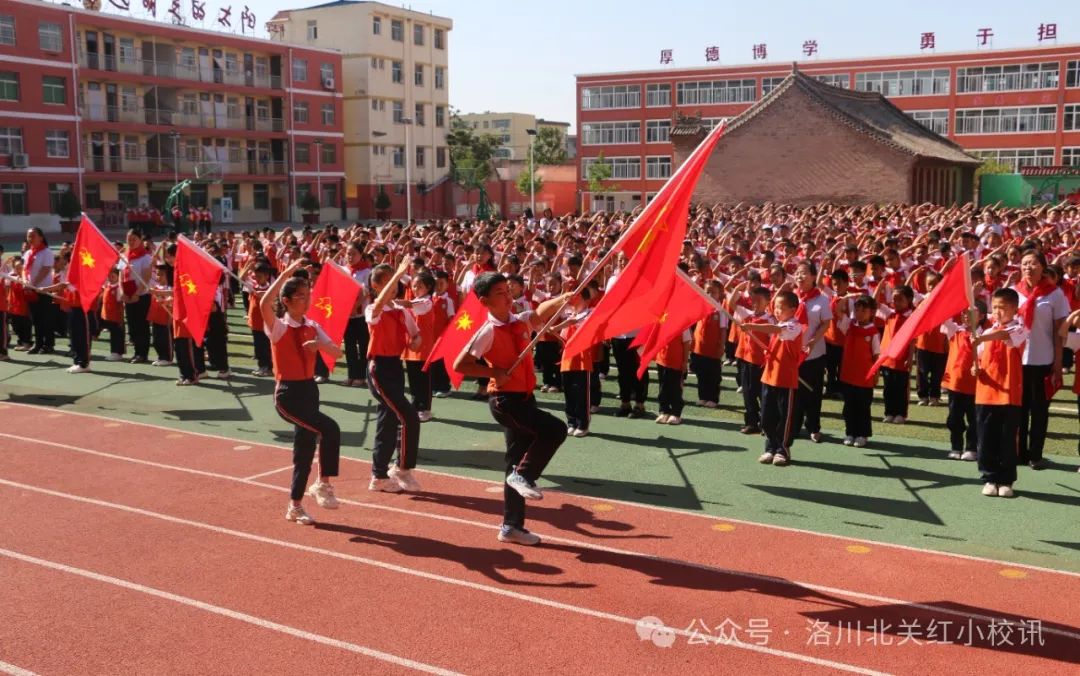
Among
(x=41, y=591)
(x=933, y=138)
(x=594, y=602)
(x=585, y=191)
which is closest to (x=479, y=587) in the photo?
(x=594, y=602)

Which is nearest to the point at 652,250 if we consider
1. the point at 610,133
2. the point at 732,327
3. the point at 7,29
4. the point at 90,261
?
the point at 732,327

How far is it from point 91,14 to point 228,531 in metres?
47.4

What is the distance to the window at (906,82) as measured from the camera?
6059cm

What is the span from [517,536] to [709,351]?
16.9ft

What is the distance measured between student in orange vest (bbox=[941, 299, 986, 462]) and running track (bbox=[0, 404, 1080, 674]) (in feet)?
7.99

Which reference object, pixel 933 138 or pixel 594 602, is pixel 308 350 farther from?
pixel 933 138

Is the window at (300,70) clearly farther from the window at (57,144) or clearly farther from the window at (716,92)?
the window at (716,92)

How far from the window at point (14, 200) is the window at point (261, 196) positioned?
531 inches

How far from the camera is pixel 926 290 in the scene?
11758 millimetres

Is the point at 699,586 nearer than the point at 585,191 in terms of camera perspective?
Yes

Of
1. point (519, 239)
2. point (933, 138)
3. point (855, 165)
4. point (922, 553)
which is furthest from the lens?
point (933, 138)

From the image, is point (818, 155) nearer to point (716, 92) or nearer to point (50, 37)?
point (716, 92)

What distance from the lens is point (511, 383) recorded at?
693cm

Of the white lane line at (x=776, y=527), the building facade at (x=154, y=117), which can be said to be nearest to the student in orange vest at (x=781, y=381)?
the white lane line at (x=776, y=527)
